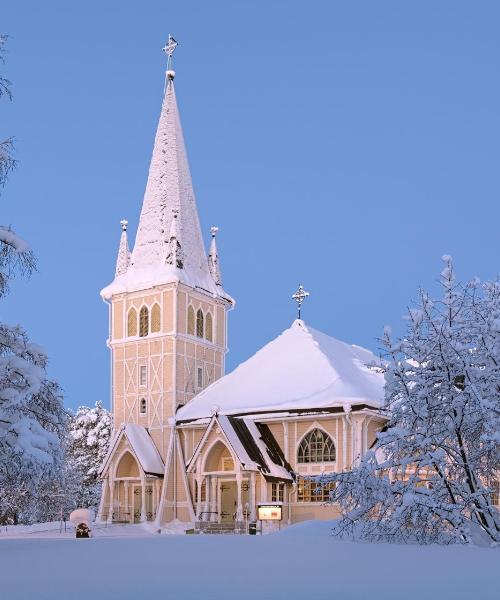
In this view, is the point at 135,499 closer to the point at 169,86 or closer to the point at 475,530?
the point at 169,86

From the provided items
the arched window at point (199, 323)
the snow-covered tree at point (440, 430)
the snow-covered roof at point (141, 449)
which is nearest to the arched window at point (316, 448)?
the snow-covered roof at point (141, 449)

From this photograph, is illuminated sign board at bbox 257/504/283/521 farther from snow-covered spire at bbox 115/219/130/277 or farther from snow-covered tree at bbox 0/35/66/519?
snow-covered spire at bbox 115/219/130/277

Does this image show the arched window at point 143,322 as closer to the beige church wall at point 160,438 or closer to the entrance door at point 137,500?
the beige church wall at point 160,438

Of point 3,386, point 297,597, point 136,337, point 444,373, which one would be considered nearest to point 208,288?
point 136,337

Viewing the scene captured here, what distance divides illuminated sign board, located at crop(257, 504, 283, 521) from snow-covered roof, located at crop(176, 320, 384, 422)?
9016mm

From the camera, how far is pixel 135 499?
153ft

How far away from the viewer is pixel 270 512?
31344 millimetres

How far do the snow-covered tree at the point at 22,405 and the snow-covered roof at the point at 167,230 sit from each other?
3345 cm

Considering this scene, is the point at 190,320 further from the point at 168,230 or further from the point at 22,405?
the point at 22,405

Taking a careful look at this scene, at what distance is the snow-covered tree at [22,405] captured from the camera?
44.9 ft

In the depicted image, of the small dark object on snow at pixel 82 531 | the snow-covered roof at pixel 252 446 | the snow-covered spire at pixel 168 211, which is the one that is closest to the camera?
the small dark object on snow at pixel 82 531

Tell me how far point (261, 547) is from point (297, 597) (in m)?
7.81

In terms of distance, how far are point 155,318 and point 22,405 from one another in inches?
1371

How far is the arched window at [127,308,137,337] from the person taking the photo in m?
50.1
